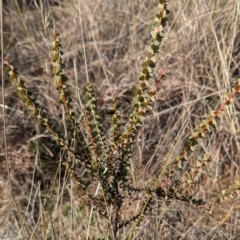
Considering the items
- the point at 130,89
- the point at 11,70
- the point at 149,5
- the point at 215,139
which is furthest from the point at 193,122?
the point at 11,70

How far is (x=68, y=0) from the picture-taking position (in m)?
2.77

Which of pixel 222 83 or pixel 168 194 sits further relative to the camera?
pixel 222 83

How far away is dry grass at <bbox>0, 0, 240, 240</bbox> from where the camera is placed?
178cm

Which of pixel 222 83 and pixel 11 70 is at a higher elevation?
pixel 11 70

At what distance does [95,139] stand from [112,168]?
0.30ft

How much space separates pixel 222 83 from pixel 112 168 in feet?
2.84

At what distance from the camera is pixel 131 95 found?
7.25 ft

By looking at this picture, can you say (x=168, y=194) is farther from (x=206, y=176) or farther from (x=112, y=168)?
(x=206, y=176)

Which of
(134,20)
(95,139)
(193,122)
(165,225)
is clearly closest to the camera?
(95,139)

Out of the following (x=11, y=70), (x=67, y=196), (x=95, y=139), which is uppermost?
(x=11, y=70)

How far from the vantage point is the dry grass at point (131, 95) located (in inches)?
70.2

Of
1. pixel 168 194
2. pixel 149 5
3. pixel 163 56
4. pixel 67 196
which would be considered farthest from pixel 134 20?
pixel 168 194

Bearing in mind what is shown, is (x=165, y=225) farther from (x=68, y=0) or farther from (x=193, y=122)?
(x=68, y=0)

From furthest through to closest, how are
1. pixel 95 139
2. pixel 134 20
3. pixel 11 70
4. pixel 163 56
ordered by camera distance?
pixel 134 20 → pixel 163 56 → pixel 95 139 → pixel 11 70
